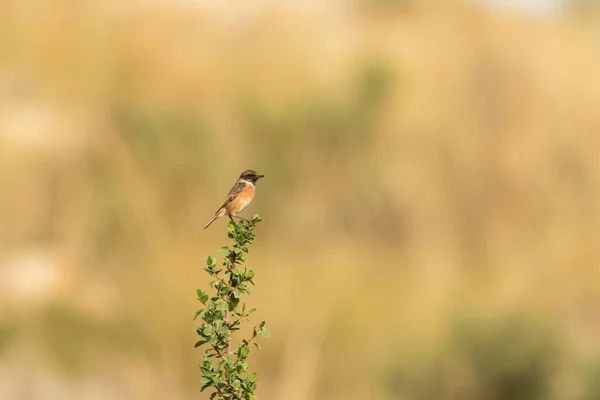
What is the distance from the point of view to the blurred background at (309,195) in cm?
764

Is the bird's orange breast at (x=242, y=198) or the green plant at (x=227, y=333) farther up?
the bird's orange breast at (x=242, y=198)

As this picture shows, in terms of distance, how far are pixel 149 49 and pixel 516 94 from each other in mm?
4589

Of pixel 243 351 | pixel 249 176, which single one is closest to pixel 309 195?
pixel 249 176

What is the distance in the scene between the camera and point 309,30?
42.2ft

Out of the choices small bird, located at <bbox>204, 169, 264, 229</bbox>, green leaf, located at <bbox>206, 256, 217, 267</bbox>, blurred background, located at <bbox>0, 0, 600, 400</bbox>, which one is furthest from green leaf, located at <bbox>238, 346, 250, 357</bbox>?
blurred background, located at <bbox>0, 0, 600, 400</bbox>

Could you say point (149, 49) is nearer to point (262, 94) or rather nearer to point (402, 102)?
point (262, 94)

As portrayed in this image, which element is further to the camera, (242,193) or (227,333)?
(242,193)

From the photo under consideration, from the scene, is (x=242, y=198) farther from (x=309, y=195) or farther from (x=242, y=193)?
(x=309, y=195)

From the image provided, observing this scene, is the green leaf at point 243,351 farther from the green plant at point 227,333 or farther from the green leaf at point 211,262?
the green leaf at point 211,262

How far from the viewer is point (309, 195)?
998cm

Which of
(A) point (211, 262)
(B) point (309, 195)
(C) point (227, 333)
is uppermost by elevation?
(B) point (309, 195)

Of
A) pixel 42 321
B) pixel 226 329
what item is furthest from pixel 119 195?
pixel 226 329

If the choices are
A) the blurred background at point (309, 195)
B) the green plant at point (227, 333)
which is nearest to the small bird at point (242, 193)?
the green plant at point (227, 333)

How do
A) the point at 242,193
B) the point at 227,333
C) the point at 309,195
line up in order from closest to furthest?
the point at 227,333
the point at 242,193
the point at 309,195
